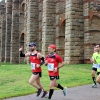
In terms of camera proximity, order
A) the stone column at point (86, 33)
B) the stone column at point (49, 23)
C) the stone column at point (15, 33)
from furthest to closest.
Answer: the stone column at point (15, 33) < the stone column at point (49, 23) < the stone column at point (86, 33)

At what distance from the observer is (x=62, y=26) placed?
24.1m

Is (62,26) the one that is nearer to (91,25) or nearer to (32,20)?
(91,25)

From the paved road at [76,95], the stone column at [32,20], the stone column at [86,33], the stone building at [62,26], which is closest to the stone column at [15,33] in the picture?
the stone building at [62,26]

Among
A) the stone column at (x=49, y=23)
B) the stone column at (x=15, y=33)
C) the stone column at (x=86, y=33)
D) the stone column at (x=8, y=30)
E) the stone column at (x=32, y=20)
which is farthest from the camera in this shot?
the stone column at (x=8, y=30)

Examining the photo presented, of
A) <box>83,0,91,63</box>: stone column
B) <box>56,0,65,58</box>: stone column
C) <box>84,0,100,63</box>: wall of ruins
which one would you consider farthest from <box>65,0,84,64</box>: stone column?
<box>56,0,65,58</box>: stone column

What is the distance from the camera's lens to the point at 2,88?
9828 mm

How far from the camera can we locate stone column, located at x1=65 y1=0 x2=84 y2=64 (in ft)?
66.9

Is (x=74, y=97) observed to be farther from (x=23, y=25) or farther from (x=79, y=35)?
(x=23, y=25)

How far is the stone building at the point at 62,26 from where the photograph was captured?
66.9ft

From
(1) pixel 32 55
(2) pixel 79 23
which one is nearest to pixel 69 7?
(2) pixel 79 23

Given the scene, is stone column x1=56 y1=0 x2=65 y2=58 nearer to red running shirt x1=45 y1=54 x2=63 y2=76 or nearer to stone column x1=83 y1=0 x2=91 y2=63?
stone column x1=83 y1=0 x2=91 y2=63

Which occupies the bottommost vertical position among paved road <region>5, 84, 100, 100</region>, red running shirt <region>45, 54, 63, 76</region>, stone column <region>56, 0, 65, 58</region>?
paved road <region>5, 84, 100, 100</region>

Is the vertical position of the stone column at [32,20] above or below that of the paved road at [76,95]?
above

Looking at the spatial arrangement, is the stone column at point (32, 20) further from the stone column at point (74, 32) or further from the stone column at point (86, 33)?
the stone column at point (86, 33)
